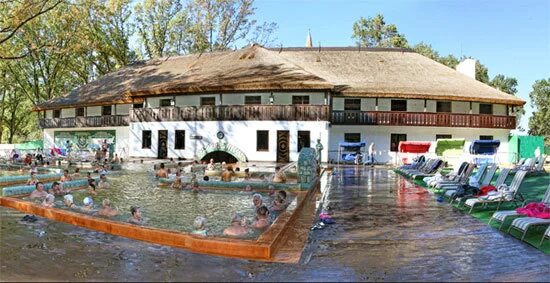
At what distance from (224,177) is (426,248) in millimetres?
11296

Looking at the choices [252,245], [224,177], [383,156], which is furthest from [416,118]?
[252,245]

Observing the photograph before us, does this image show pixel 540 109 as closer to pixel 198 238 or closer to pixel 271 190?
pixel 271 190

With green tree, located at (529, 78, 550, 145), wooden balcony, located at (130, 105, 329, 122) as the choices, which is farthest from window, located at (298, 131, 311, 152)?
green tree, located at (529, 78, 550, 145)

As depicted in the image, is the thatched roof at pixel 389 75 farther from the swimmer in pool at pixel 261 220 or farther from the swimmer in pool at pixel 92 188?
the swimmer in pool at pixel 261 220

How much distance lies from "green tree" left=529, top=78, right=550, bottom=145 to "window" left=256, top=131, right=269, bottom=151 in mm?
50793

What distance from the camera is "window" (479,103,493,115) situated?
1455 inches

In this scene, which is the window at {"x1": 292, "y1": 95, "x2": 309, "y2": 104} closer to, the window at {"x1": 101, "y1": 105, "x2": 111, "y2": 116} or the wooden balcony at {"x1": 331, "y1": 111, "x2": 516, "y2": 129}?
the wooden balcony at {"x1": 331, "y1": 111, "x2": 516, "y2": 129}

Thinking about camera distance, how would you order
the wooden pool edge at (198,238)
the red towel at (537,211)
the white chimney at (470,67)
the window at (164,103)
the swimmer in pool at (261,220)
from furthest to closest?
the white chimney at (470,67), the window at (164,103), the swimmer in pool at (261,220), the red towel at (537,211), the wooden pool edge at (198,238)

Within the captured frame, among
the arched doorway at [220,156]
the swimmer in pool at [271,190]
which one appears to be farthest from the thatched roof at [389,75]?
the swimmer in pool at [271,190]

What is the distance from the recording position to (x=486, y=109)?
122ft

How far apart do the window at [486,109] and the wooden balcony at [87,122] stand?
28376 millimetres

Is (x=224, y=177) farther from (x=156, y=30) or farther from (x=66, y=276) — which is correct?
(x=156, y=30)

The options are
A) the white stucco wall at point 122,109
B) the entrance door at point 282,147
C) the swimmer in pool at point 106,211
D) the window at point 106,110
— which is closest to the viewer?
the swimmer in pool at point 106,211

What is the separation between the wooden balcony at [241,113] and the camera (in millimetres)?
30719
